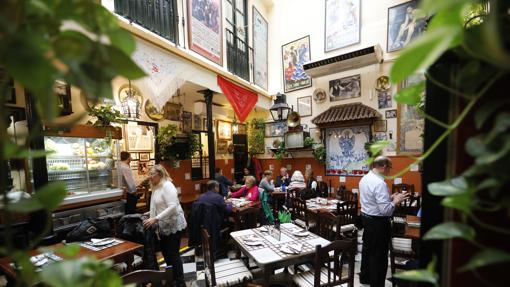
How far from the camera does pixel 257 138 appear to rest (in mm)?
7949

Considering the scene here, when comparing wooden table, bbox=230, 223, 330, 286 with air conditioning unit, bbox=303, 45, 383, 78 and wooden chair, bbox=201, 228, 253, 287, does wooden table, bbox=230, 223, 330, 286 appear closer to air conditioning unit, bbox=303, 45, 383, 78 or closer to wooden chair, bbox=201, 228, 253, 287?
wooden chair, bbox=201, 228, 253, 287

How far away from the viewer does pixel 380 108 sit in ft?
18.2

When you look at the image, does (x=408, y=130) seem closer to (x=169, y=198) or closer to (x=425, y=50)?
(x=169, y=198)

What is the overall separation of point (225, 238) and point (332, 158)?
3937mm

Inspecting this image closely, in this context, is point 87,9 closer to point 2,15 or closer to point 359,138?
point 2,15

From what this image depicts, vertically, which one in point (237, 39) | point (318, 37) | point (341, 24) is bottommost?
point (237, 39)

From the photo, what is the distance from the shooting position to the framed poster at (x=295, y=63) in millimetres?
6930

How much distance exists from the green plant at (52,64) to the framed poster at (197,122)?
20.9 ft

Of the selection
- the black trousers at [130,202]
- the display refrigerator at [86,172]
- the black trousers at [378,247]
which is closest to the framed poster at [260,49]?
the display refrigerator at [86,172]

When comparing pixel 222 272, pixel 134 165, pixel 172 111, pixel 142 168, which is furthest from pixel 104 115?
pixel 222 272

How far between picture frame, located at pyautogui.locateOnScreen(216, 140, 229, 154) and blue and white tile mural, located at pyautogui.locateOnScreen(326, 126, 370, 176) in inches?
134

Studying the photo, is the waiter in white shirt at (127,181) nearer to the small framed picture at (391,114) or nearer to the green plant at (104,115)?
the green plant at (104,115)

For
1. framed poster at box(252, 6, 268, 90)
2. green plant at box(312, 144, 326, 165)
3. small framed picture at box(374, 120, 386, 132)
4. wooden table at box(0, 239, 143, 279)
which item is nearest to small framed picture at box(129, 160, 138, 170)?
wooden table at box(0, 239, 143, 279)

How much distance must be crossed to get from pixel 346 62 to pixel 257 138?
3761 millimetres
